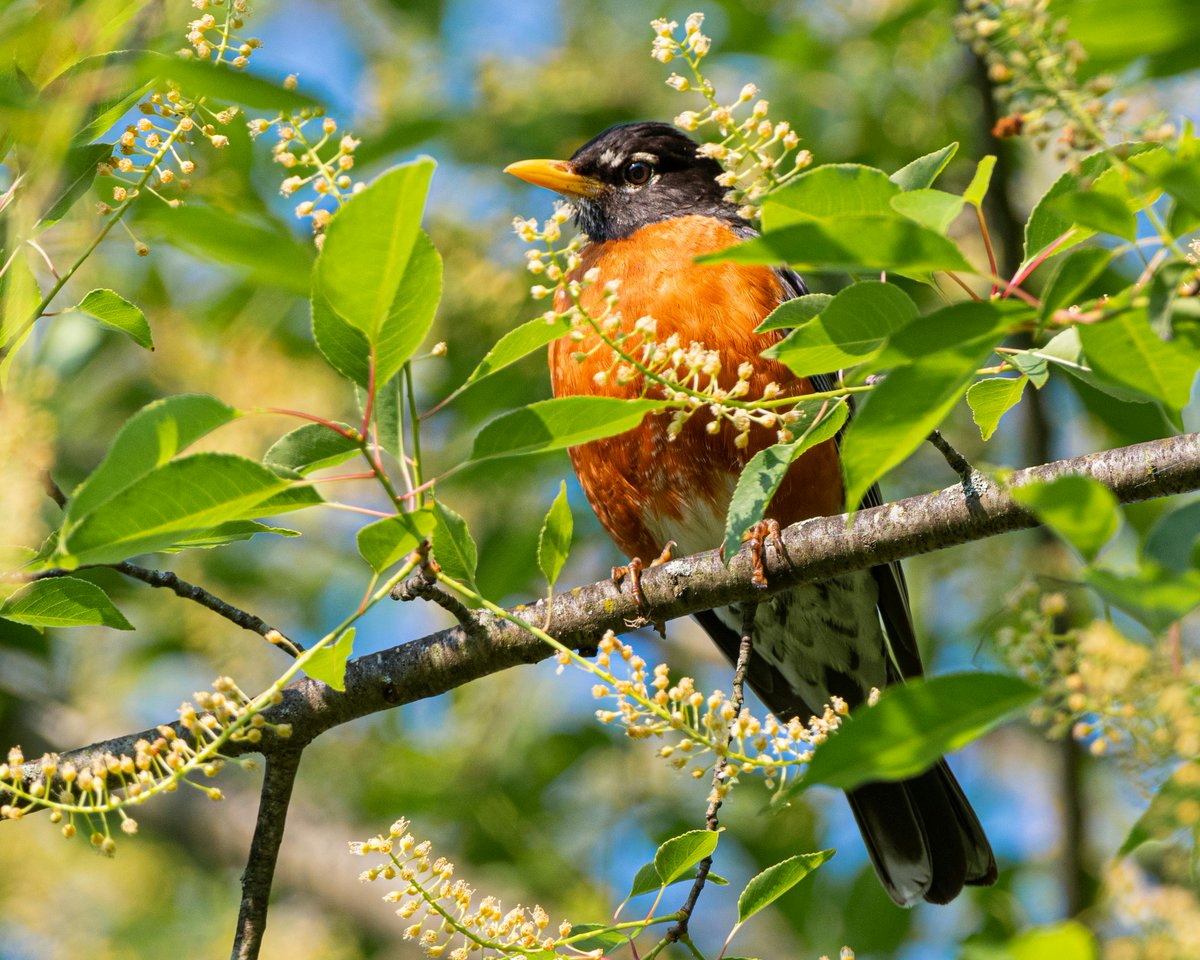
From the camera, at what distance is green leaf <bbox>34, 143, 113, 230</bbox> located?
2154 mm

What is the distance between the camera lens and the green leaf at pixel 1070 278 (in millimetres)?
1485

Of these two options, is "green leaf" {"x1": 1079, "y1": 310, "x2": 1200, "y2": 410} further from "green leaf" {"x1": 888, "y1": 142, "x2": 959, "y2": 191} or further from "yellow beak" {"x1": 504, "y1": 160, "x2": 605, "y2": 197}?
"yellow beak" {"x1": 504, "y1": 160, "x2": 605, "y2": 197}

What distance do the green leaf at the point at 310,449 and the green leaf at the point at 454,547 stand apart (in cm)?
28

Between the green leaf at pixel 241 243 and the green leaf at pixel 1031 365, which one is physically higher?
the green leaf at pixel 241 243

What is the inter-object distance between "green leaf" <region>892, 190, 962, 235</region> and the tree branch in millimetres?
888

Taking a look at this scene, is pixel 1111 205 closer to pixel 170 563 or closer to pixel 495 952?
pixel 495 952

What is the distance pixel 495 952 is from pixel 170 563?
376 centimetres

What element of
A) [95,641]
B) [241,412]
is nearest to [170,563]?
[95,641]

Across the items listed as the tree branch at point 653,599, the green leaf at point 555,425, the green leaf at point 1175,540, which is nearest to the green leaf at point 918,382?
the green leaf at point 1175,540

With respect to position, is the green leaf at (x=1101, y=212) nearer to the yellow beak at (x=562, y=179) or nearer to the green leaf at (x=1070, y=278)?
the green leaf at (x=1070, y=278)

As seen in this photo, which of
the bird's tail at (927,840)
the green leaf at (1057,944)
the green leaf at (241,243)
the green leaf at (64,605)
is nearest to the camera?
the green leaf at (1057,944)

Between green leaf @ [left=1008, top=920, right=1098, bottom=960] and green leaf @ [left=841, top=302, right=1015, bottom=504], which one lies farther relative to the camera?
green leaf @ [left=841, top=302, right=1015, bottom=504]

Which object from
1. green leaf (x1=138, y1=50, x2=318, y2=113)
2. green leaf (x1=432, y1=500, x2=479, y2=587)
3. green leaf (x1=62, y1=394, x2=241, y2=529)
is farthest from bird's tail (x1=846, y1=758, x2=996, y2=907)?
green leaf (x1=138, y1=50, x2=318, y2=113)

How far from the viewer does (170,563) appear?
549cm
